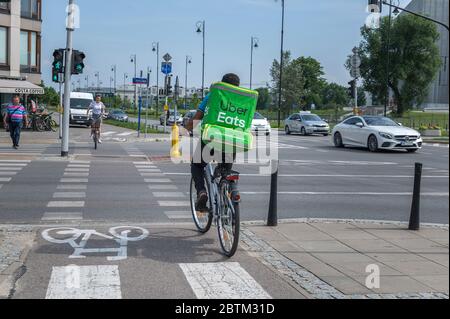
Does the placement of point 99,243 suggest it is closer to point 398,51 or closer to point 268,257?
point 268,257

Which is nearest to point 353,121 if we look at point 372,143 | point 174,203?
point 372,143

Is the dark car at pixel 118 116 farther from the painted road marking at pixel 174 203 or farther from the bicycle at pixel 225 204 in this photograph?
the bicycle at pixel 225 204

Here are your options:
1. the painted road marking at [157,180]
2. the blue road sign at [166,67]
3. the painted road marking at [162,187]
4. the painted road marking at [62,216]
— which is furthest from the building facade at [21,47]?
the painted road marking at [62,216]

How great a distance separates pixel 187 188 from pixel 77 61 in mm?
8644

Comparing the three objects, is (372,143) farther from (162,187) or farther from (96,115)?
(162,187)

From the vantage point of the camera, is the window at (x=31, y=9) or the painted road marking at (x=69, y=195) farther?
the window at (x=31, y=9)

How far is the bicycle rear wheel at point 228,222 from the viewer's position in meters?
6.36

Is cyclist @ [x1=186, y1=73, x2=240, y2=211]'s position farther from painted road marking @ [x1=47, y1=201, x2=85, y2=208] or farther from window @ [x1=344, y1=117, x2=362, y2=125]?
window @ [x1=344, y1=117, x2=362, y2=125]

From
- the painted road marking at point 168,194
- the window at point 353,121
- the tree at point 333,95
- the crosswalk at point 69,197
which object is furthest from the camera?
the tree at point 333,95

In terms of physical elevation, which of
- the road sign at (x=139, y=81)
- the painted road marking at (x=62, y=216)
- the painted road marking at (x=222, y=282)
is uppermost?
the road sign at (x=139, y=81)

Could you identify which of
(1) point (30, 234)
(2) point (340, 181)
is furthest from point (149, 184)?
(1) point (30, 234)

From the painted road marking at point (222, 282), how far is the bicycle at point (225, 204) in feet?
1.18

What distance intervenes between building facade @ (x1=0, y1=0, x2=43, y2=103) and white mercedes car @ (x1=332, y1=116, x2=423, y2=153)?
18.3 m

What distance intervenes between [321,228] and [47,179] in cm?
740
